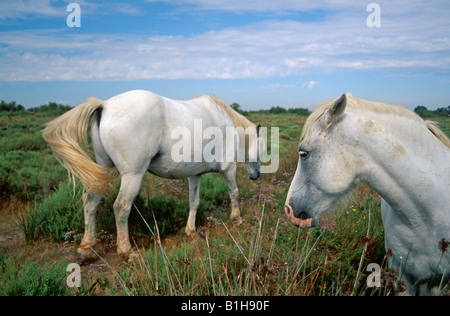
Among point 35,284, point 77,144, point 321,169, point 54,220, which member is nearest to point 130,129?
point 77,144

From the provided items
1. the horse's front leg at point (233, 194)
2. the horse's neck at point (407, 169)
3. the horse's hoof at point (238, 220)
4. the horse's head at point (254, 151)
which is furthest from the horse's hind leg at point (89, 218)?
the horse's neck at point (407, 169)

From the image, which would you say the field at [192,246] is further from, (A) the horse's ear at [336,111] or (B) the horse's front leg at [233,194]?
(A) the horse's ear at [336,111]

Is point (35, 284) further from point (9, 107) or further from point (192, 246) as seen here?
point (9, 107)

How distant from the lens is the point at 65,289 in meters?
3.14

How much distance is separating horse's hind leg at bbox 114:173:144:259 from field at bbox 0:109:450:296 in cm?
14

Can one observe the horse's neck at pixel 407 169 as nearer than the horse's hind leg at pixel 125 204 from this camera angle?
Yes

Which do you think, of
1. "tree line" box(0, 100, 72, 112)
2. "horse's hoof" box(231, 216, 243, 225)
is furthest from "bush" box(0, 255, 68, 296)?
"tree line" box(0, 100, 72, 112)

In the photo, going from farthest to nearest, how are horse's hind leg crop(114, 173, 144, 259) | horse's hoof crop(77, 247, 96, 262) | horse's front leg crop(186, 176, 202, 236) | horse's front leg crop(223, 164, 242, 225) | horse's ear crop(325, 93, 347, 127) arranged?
horse's front leg crop(223, 164, 242, 225)
horse's front leg crop(186, 176, 202, 236)
horse's hoof crop(77, 247, 96, 262)
horse's hind leg crop(114, 173, 144, 259)
horse's ear crop(325, 93, 347, 127)

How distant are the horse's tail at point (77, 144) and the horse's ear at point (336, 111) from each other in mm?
2898

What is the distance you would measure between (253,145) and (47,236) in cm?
376

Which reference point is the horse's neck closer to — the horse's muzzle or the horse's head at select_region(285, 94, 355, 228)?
the horse's head at select_region(285, 94, 355, 228)

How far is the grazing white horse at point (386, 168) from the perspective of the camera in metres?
2.12

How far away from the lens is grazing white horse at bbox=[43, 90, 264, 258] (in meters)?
3.92
